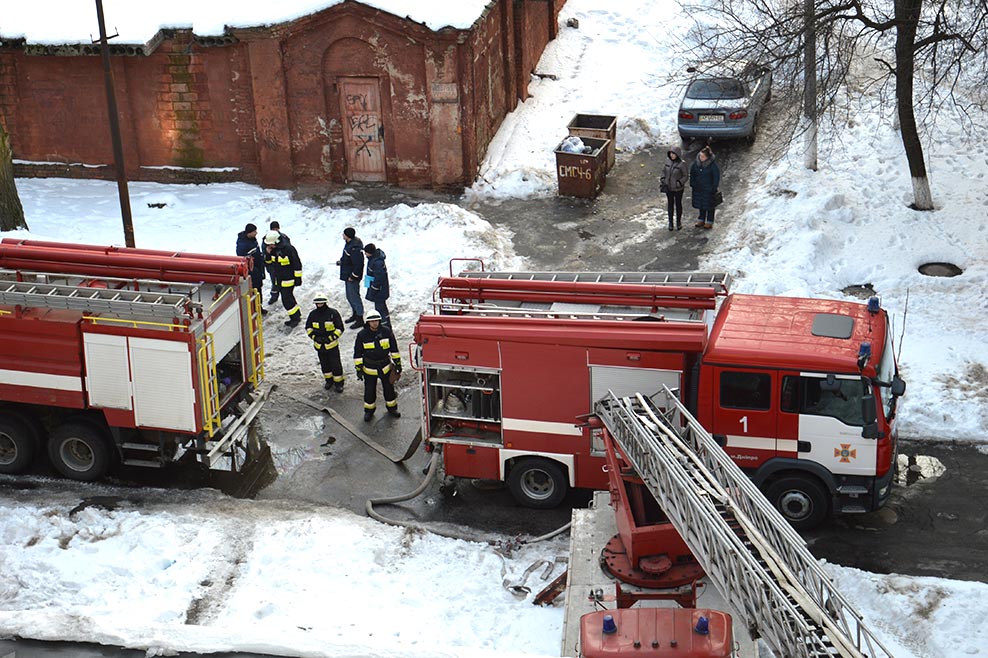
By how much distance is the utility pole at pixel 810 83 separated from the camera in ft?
60.3

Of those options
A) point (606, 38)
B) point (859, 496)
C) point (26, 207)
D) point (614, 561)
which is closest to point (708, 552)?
point (614, 561)

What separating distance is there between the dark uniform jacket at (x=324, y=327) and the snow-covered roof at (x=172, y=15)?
7.56 m

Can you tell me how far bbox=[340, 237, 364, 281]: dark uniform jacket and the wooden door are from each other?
5724 millimetres

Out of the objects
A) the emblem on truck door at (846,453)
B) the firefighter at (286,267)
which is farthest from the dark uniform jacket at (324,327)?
the emblem on truck door at (846,453)

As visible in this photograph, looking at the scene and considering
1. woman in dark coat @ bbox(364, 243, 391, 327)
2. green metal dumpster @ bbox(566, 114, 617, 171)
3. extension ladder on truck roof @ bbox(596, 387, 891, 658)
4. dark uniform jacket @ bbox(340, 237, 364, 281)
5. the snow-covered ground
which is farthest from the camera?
green metal dumpster @ bbox(566, 114, 617, 171)

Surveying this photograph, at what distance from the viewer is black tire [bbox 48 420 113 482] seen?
13.9 metres

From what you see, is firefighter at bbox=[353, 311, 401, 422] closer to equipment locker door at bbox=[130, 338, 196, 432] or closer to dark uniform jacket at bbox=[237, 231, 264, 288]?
equipment locker door at bbox=[130, 338, 196, 432]

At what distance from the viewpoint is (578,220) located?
21641 millimetres

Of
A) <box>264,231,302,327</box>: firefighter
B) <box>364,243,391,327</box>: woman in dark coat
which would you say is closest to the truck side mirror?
<box>364,243,391,327</box>: woman in dark coat

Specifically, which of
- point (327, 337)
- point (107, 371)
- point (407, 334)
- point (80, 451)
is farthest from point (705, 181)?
point (80, 451)

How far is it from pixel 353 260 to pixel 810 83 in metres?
8.50

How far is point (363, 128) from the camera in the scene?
23.0 meters

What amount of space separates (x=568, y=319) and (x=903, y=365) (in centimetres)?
544

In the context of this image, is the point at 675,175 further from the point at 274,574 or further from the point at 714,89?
the point at 274,574
